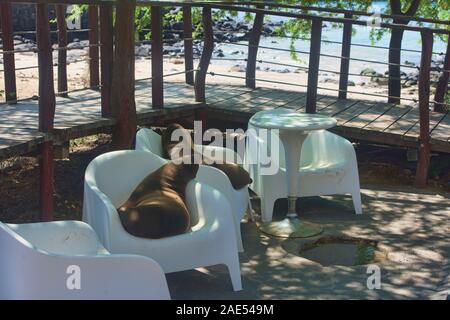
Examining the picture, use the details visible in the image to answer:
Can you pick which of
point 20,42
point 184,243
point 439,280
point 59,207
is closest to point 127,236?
point 184,243

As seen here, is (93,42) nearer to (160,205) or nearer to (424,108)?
(424,108)

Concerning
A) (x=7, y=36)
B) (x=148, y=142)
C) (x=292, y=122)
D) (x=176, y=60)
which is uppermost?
(x=7, y=36)

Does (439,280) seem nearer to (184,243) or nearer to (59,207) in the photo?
(184,243)

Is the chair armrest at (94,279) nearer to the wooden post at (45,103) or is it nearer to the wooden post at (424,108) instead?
the wooden post at (45,103)

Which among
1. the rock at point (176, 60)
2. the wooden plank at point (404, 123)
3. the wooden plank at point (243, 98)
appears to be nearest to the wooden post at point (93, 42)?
the wooden plank at point (243, 98)

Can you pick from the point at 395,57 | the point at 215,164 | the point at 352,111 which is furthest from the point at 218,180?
the point at 395,57

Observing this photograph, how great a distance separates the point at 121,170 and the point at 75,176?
254 centimetres

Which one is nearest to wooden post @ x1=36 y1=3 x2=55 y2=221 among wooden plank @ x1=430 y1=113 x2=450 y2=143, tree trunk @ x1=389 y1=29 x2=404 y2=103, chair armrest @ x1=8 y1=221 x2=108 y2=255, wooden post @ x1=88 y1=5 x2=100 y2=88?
wooden post @ x1=88 y1=5 x2=100 y2=88

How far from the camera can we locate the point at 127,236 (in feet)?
14.5

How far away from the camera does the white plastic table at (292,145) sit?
5676mm

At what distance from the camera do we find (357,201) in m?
6.45
